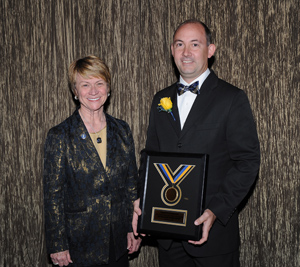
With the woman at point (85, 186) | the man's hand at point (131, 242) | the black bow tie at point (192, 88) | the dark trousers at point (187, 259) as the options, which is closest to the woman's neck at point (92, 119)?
the woman at point (85, 186)

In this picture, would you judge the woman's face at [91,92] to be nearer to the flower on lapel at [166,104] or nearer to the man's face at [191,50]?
the flower on lapel at [166,104]

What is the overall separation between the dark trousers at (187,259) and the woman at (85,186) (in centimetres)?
29

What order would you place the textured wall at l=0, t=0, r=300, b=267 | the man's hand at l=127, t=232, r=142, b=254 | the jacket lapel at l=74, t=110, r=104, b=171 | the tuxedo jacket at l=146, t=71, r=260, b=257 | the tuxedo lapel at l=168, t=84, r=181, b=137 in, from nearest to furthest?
the tuxedo jacket at l=146, t=71, r=260, b=257
the tuxedo lapel at l=168, t=84, r=181, b=137
the jacket lapel at l=74, t=110, r=104, b=171
the man's hand at l=127, t=232, r=142, b=254
the textured wall at l=0, t=0, r=300, b=267

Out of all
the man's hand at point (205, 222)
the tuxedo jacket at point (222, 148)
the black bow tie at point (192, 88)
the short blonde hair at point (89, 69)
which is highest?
the short blonde hair at point (89, 69)

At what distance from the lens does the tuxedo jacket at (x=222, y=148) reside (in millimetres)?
1704

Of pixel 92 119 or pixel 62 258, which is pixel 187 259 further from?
pixel 92 119

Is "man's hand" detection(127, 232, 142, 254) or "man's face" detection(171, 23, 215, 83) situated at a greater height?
"man's face" detection(171, 23, 215, 83)

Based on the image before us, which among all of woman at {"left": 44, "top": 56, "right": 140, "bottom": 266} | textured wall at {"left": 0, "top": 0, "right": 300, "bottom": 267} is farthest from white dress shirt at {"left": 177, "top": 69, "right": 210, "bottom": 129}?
textured wall at {"left": 0, "top": 0, "right": 300, "bottom": 267}

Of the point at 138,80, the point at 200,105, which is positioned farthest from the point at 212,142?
the point at 138,80

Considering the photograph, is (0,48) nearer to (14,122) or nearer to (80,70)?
(14,122)

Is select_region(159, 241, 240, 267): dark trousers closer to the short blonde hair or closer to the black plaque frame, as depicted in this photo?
the black plaque frame

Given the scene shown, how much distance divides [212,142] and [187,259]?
65cm

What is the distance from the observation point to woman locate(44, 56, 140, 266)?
1909 mm

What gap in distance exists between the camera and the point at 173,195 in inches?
65.7
